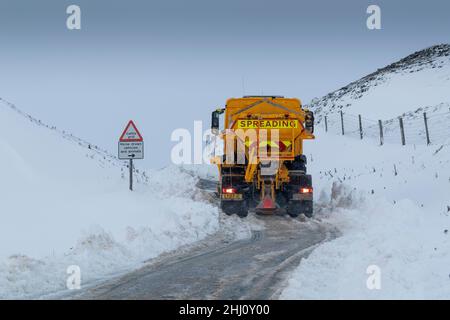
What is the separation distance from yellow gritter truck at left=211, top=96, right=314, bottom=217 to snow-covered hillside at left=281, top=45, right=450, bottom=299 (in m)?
1.39

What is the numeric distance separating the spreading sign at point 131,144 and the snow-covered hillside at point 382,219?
5.90 m

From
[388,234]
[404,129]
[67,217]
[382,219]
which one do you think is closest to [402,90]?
[404,129]

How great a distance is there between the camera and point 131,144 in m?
14.6

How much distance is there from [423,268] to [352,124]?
3253 cm

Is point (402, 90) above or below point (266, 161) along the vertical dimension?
above

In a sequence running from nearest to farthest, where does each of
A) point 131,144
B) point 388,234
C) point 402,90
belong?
point 388,234
point 131,144
point 402,90

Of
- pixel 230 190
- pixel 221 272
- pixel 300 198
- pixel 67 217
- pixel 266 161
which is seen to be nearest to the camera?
pixel 221 272

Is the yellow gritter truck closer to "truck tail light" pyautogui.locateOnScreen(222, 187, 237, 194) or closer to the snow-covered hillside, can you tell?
"truck tail light" pyautogui.locateOnScreen(222, 187, 237, 194)

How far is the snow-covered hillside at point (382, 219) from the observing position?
6.70m

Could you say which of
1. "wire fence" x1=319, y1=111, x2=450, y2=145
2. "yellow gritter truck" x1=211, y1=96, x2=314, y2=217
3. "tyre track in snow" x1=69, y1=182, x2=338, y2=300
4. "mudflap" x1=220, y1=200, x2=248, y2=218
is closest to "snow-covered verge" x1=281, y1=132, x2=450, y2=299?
"tyre track in snow" x1=69, y1=182, x2=338, y2=300

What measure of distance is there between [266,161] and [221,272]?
7826mm

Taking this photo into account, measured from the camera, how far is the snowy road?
689 centimetres

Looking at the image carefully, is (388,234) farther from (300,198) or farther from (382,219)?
(300,198)
